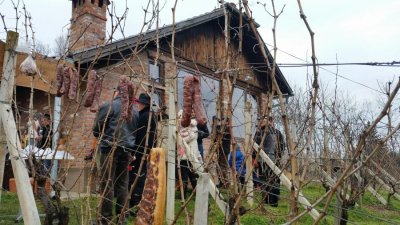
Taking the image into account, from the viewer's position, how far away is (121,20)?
11.3ft

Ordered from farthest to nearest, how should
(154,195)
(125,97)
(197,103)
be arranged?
(125,97), (197,103), (154,195)

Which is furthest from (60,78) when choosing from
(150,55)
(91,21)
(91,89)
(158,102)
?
(91,21)

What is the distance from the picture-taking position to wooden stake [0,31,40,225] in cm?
322

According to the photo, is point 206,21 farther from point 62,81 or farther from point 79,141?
point 62,81

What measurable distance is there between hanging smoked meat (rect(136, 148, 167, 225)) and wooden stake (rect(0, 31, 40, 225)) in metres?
1.20

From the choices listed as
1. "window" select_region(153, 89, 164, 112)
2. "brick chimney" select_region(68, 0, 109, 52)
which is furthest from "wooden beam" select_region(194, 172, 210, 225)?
"brick chimney" select_region(68, 0, 109, 52)

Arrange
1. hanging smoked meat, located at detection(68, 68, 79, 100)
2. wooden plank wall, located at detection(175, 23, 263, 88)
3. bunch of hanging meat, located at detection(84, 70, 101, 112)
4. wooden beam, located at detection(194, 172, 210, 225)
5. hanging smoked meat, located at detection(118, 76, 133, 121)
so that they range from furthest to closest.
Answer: wooden plank wall, located at detection(175, 23, 263, 88) → hanging smoked meat, located at detection(68, 68, 79, 100) → bunch of hanging meat, located at detection(84, 70, 101, 112) → hanging smoked meat, located at detection(118, 76, 133, 121) → wooden beam, located at detection(194, 172, 210, 225)

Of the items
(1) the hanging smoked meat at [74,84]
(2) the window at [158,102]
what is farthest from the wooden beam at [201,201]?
(1) the hanging smoked meat at [74,84]

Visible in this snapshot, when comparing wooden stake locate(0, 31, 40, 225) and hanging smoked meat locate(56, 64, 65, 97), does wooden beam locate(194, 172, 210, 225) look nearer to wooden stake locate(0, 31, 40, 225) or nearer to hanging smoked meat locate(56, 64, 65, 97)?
wooden stake locate(0, 31, 40, 225)

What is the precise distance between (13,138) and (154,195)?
1.62 meters

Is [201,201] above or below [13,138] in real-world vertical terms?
below

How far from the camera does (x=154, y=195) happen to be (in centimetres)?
249

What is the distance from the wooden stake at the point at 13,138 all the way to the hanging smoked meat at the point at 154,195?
1.20m

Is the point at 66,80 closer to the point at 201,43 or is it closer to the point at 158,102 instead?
the point at 158,102
